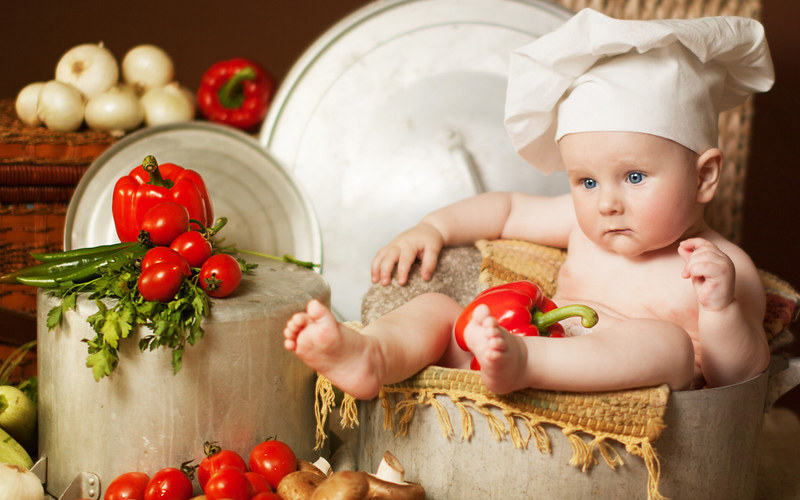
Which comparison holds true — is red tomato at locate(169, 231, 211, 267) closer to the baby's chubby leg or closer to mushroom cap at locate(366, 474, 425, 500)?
the baby's chubby leg

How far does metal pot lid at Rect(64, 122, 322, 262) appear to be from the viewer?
6.34 feet

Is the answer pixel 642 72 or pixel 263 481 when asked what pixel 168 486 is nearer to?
pixel 263 481

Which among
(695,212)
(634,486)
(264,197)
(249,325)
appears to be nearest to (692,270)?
(695,212)

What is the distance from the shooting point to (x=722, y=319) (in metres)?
1.21

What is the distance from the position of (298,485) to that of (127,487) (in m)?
0.29

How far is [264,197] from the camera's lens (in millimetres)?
1998

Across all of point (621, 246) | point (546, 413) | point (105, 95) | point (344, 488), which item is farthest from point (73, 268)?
point (621, 246)

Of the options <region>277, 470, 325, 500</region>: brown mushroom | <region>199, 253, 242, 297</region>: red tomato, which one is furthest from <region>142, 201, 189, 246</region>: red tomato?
<region>277, 470, 325, 500</region>: brown mushroom

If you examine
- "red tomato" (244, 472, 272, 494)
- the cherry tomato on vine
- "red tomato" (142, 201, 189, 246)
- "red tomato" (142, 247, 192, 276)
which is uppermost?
"red tomato" (142, 201, 189, 246)

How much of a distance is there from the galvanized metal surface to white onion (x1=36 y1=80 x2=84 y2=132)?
1.36 metres

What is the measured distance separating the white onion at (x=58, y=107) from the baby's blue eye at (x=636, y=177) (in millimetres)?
1496

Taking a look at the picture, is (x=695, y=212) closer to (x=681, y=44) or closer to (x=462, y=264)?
(x=681, y=44)

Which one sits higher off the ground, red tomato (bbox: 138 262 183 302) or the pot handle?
red tomato (bbox: 138 262 183 302)

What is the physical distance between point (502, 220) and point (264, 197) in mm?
654
